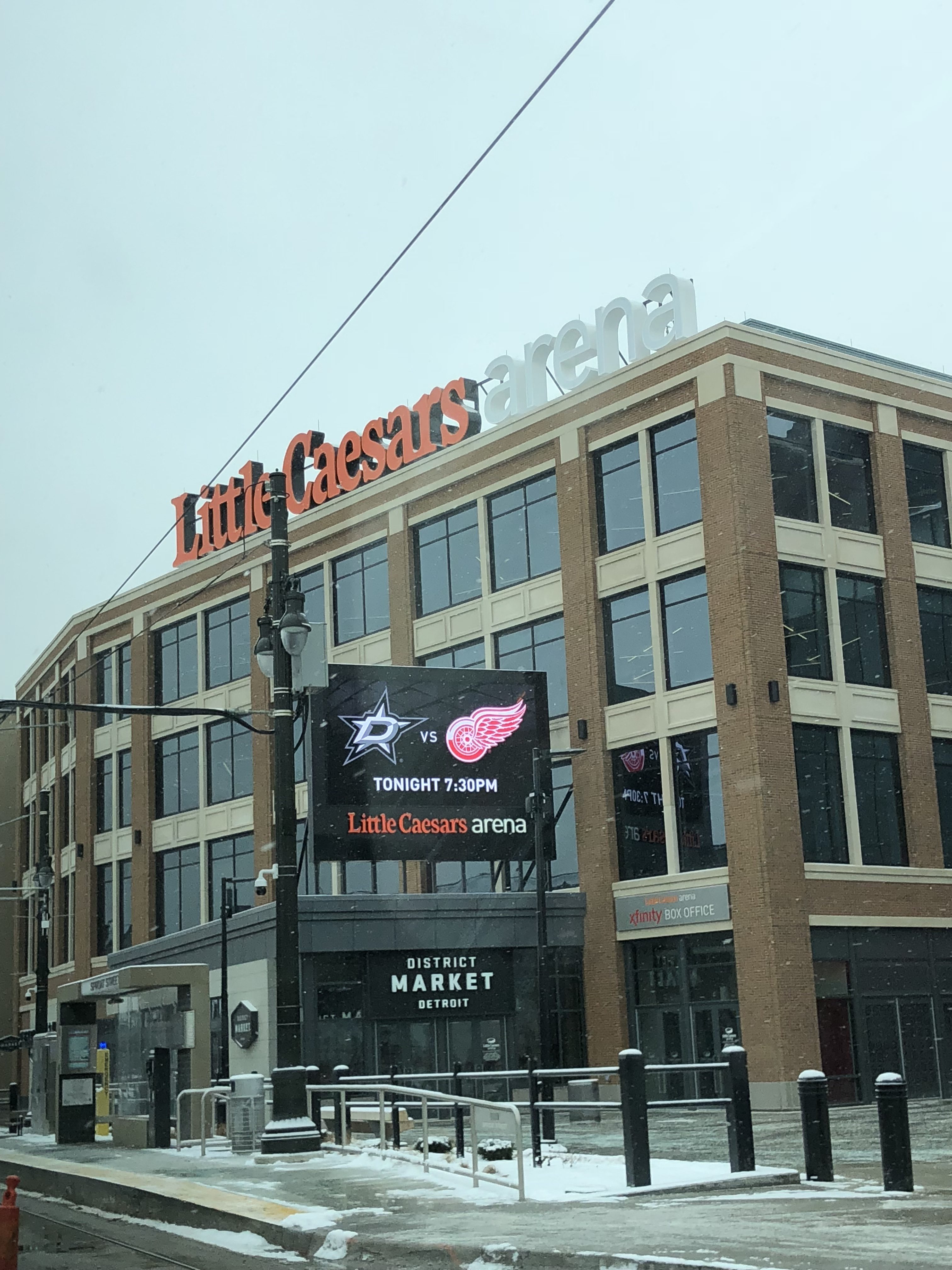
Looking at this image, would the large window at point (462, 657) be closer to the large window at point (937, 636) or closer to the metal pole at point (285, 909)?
the large window at point (937, 636)

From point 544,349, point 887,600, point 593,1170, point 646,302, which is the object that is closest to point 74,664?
point 544,349

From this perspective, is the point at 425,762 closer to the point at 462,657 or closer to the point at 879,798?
the point at 462,657

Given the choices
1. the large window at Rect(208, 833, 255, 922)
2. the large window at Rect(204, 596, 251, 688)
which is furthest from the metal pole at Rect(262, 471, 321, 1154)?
the large window at Rect(204, 596, 251, 688)

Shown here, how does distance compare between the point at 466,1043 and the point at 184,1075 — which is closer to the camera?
the point at 184,1075

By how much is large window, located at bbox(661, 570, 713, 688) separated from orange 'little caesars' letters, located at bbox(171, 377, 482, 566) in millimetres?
9817

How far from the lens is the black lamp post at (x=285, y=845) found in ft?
63.8

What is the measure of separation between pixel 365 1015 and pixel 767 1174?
75.4ft

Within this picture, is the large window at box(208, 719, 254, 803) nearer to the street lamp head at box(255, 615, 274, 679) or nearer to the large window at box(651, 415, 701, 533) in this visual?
the large window at box(651, 415, 701, 533)

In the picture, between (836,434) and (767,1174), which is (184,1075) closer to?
(767,1174)

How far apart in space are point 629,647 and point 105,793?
2830 cm

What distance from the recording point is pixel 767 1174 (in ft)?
48.2

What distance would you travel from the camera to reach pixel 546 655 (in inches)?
1576

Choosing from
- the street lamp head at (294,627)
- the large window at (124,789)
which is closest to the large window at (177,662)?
the large window at (124,789)

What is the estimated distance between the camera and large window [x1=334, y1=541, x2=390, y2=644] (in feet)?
149
